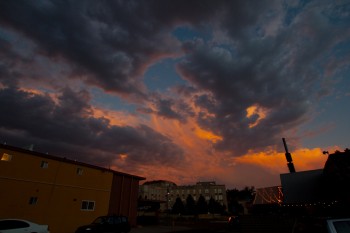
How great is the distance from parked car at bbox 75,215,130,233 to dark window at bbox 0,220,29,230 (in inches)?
178

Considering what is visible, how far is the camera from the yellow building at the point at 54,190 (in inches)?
Result: 720

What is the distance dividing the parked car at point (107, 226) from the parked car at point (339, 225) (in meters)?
15.8

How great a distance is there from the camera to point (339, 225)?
586cm

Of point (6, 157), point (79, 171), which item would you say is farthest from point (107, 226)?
point (6, 157)

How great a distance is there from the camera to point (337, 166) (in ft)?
60.4

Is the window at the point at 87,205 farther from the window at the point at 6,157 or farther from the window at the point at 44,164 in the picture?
the window at the point at 6,157

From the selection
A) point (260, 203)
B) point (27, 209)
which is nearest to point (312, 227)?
point (27, 209)

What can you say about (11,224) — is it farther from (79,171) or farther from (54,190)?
(79,171)

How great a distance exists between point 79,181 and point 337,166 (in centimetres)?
2413

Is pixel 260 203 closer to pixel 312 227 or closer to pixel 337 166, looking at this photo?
pixel 337 166

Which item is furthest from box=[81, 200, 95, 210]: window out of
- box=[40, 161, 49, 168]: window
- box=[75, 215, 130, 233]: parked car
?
box=[40, 161, 49, 168]: window

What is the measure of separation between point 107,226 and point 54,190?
6739 millimetres

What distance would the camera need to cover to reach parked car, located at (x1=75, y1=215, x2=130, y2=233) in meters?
16.7

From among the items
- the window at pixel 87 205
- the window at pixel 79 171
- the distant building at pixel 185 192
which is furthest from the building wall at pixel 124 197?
the distant building at pixel 185 192
